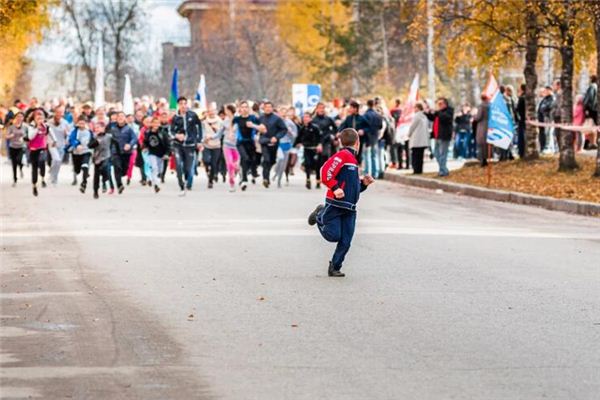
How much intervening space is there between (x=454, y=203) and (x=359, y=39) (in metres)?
52.3

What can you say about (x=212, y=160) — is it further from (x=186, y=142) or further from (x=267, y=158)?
(x=186, y=142)

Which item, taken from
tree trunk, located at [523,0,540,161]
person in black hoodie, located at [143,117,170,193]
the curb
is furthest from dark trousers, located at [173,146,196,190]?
tree trunk, located at [523,0,540,161]

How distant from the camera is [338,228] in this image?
14.8 meters

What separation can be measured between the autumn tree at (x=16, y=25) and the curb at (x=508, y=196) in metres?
9.22

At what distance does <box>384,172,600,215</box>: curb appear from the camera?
24172mm

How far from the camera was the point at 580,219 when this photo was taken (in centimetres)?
2284

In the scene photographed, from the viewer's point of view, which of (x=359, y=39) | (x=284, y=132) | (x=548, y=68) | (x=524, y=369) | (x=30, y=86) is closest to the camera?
(x=524, y=369)

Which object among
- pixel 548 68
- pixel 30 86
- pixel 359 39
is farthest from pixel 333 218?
pixel 30 86

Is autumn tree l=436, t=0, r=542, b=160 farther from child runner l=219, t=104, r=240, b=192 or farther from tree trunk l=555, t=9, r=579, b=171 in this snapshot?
child runner l=219, t=104, r=240, b=192

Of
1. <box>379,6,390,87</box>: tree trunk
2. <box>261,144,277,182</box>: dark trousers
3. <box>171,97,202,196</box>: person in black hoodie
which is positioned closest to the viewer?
<box>171,97,202,196</box>: person in black hoodie

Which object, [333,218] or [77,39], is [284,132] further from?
[77,39]

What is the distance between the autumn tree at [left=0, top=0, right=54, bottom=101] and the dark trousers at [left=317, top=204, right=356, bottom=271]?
48.1ft

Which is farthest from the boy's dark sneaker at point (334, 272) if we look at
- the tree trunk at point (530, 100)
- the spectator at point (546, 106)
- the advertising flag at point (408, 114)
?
the advertising flag at point (408, 114)

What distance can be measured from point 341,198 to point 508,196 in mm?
13350
